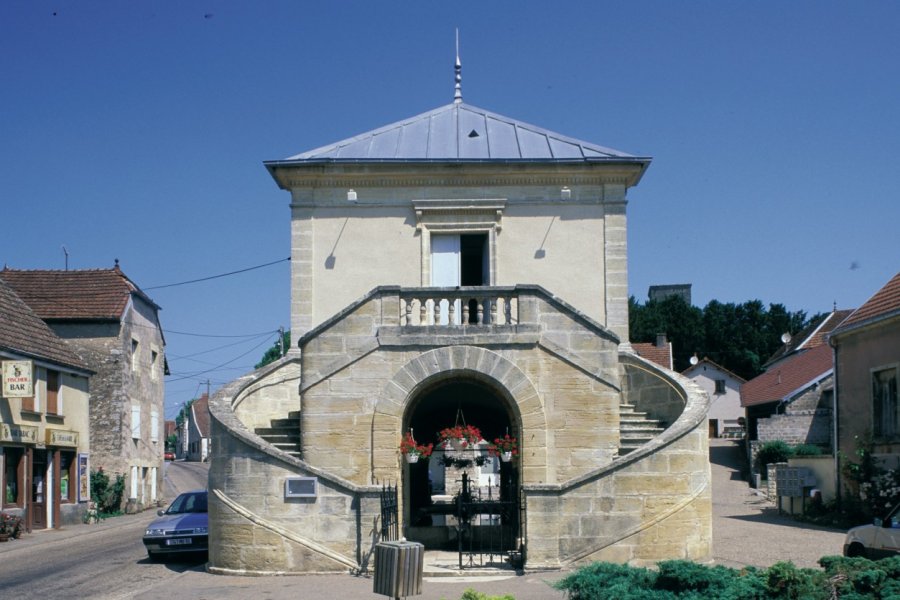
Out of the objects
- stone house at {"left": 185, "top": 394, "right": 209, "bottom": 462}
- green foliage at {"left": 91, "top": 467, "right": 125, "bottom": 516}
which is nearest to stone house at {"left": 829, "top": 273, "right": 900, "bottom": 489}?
green foliage at {"left": 91, "top": 467, "right": 125, "bottom": 516}

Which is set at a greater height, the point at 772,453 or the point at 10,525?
the point at 772,453

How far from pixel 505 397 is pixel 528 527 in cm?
208

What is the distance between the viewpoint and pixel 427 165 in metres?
20.5

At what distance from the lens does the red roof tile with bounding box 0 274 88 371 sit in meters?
27.5

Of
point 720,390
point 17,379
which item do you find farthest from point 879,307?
point 720,390

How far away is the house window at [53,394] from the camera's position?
29562mm

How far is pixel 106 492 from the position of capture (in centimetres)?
3481

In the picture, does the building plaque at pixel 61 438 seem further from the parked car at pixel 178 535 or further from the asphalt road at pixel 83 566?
the parked car at pixel 178 535

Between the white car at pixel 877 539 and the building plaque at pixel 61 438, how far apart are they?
867 inches

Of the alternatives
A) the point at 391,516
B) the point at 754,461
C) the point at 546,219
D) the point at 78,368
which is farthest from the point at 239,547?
the point at 754,461

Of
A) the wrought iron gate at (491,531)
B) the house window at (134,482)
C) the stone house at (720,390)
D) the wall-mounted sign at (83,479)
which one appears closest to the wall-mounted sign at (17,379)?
the wall-mounted sign at (83,479)

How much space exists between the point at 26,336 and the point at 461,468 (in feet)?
48.4

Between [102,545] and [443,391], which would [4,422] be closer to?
[102,545]

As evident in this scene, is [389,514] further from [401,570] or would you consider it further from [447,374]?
[401,570]
